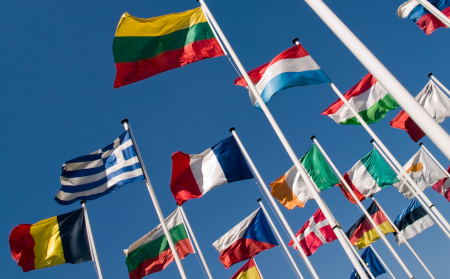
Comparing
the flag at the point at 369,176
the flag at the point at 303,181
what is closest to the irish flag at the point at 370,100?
the flag at the point at 303,181

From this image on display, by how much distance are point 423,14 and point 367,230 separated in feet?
39.0

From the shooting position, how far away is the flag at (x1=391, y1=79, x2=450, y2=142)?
15188mm

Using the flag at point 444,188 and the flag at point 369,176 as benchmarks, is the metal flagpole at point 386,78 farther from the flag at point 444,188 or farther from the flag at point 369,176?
the flag at point 444,188

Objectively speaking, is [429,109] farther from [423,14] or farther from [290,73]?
[290,73]

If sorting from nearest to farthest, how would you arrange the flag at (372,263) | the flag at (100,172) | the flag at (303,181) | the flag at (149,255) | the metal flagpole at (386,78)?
the metal flagpole at (386,78), the flag at (100,172), the flag at (149,255), the flag at (303,181), the flag at (372,263)

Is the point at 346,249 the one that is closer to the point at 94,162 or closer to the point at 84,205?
the point at 94,162

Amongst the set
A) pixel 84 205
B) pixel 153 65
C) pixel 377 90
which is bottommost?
pixel 377 90

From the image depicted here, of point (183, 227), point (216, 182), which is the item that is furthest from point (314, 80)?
point (183, 227)

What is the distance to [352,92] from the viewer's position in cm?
1391

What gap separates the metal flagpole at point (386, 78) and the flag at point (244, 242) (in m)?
11.4

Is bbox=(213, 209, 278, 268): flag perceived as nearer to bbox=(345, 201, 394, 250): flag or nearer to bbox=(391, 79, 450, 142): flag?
bbox=(345, 201, 394, 250): flag

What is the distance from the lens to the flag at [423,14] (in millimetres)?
13975

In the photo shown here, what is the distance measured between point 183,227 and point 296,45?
30.9 ft

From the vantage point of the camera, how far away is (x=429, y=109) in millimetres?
15594
